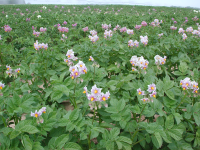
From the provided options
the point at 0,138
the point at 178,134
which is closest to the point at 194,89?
the point at 178,134

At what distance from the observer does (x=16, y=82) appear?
6.20 feet

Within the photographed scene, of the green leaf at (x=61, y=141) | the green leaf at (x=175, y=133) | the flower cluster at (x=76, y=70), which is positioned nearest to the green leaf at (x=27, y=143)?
the green leaf at (x=61, y=141)

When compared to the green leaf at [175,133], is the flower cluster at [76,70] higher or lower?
higher

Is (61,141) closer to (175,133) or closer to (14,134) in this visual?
(14,134)

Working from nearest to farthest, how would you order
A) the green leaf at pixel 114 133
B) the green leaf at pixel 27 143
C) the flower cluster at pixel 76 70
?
the green leaf at pixel 27 143 → the green leaf at pixel 114 133 → the flower cluster at pixel 76 70

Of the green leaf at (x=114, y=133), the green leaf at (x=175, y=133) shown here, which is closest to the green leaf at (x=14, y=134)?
the green leaf at (x=114, y=133)

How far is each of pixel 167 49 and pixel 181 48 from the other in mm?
290

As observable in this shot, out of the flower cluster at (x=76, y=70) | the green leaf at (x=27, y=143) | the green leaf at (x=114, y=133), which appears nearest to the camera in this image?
the green leaf at (x=27, y=143)

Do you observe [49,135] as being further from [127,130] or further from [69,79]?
[127,130]

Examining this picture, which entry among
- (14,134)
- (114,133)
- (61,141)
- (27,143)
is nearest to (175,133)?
(114,133)

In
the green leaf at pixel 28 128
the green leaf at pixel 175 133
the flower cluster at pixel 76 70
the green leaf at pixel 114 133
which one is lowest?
the green leaf at pixel 175 133

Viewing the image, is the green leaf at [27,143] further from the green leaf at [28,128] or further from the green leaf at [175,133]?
the green leaf at [175,133]

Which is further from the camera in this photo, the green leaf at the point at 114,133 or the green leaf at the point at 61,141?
the green leaf at the point at 114,133

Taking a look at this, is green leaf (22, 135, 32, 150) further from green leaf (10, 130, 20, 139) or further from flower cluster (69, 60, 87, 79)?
flower cluster (69, 60, 87, 79)
